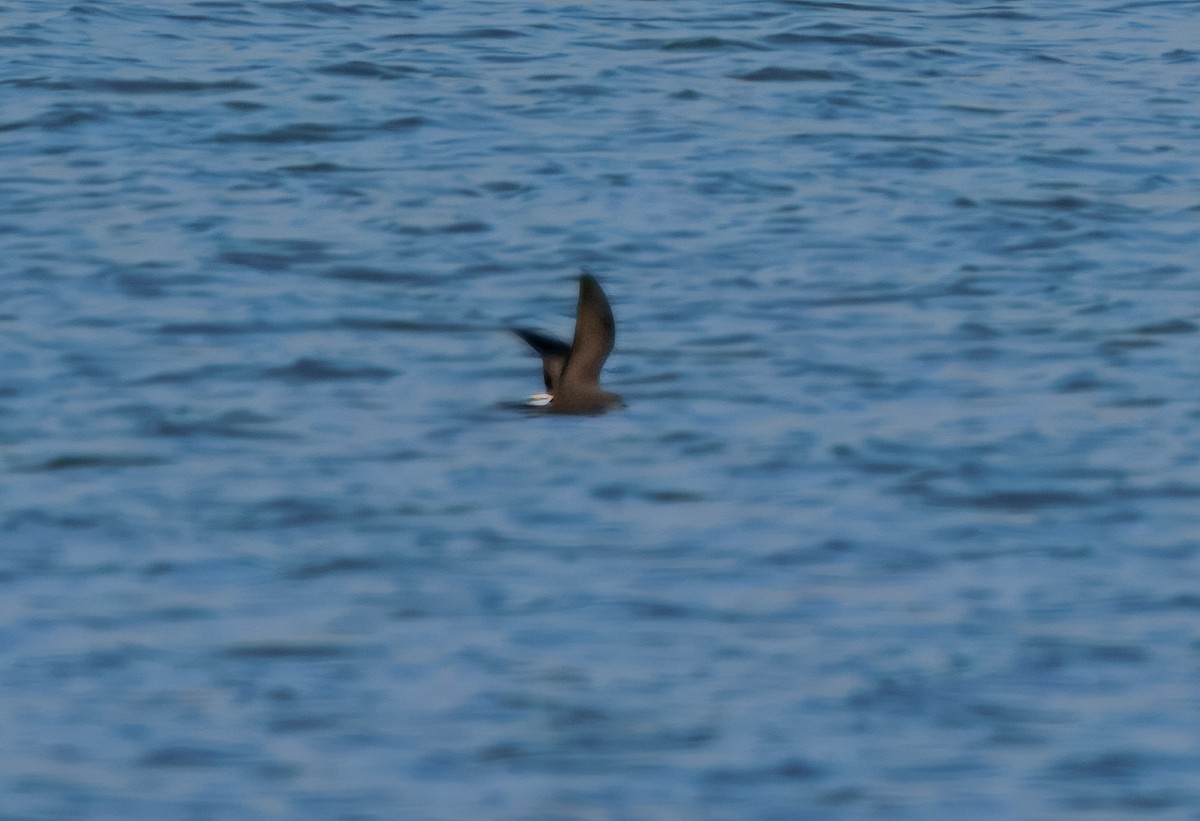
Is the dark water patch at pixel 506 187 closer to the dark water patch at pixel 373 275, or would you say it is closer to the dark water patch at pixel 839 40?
the dark water patch at pixel 373 275

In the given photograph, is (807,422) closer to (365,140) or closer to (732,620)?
(732,620)

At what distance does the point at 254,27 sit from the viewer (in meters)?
21.1

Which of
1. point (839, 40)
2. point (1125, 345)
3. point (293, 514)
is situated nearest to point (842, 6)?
point (839, 40)

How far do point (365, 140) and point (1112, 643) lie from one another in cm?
956

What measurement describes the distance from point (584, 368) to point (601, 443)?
0.48 metres

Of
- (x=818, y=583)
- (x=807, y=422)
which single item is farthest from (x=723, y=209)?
(x=818, y=583)

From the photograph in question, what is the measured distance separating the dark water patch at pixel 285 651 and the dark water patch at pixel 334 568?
2.16ft

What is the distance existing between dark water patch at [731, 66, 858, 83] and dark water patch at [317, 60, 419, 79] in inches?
98.0

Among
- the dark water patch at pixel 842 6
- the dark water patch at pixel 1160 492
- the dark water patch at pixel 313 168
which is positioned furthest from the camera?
the dark water patch at pixel 842 6

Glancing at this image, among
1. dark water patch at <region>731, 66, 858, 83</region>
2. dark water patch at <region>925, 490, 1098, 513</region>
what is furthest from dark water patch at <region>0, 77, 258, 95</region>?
dark water patch at <region>925, 490, 1098, 513</region>

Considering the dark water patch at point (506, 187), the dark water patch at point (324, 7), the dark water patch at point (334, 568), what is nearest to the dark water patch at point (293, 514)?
the dark water patch at point (334, 568)

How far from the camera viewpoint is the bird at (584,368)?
35.5ft

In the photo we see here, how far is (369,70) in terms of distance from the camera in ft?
63.1

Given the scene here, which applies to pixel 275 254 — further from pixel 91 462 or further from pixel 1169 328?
pixel 1169 328
